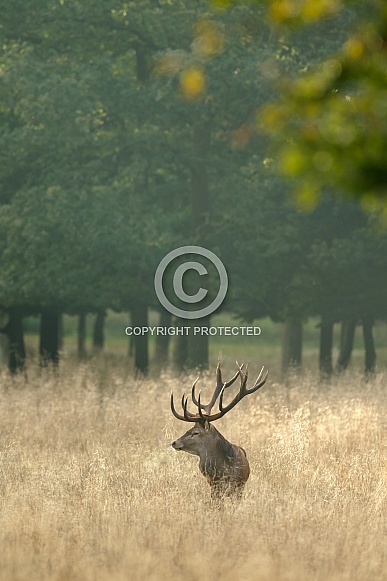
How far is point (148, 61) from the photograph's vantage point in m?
22.5

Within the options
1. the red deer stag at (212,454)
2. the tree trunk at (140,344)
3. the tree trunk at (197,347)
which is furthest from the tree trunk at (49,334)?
the red deer stag at (212,454)

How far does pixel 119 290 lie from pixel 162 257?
4.00 feet

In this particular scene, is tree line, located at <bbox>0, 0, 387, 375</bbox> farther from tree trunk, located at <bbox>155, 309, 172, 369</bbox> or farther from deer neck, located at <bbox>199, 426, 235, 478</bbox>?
deer neck, located at <bbox>199, 426, 235, 478</bbox>

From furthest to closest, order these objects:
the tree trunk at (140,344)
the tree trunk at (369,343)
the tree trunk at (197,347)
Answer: the tree trunk at (369,343) → the tree trunk at (140,344) → the tree trunk at (197,347)

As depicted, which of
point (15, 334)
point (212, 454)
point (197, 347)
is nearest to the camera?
point (212, 454)

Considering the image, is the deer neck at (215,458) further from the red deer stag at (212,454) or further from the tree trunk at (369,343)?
the tree trunk at (369,343)

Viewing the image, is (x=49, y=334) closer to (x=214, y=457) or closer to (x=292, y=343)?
(x=292, y=343)

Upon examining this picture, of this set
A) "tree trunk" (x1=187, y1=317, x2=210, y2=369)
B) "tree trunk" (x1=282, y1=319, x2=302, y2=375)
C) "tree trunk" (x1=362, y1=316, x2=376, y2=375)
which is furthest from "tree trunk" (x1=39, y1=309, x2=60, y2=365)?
"tree trunk" (x1=362, y1=316, x2=376, y2=375)

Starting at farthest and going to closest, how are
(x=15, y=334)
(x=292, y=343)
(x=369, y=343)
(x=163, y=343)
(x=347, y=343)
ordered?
(x=163, y=343), (x=347, y=343), (x=292, y=343), (x=369, y=343), (x=15, y=334)

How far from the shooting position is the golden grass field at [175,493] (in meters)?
7.47

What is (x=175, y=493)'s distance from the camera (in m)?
9.55

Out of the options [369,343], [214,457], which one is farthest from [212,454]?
[369,343]

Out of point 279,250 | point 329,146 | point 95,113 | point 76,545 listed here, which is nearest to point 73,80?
point 95,113

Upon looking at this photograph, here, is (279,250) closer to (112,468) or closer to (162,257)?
(162,257)
